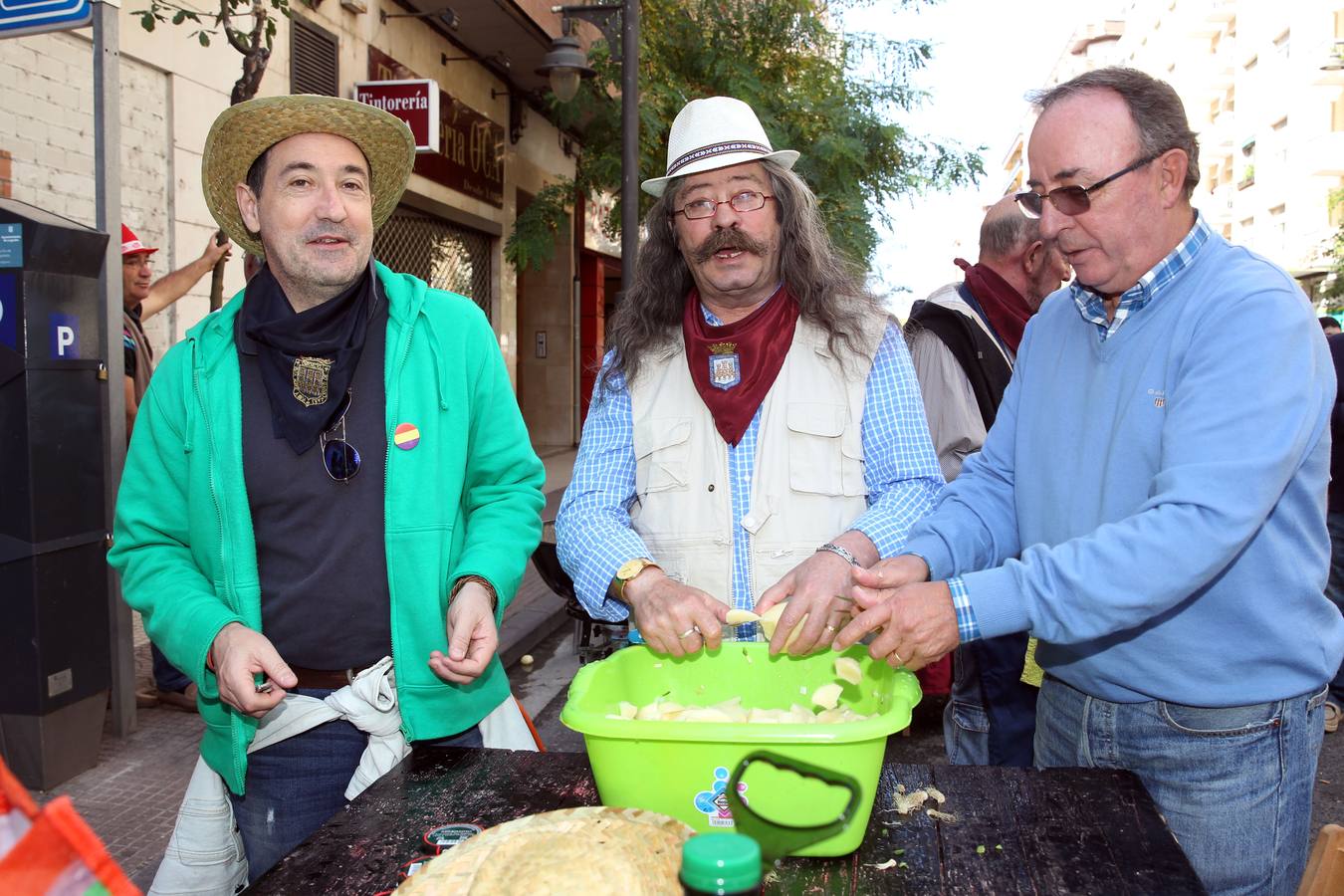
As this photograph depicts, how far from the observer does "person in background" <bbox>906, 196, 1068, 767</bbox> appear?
3744 mm

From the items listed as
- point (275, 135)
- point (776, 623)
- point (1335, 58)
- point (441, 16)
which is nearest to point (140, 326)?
point (275, 135)

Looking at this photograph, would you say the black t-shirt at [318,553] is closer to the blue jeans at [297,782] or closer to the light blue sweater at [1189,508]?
the blue jeans at [297,782]

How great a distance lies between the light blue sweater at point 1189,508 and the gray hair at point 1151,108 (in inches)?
8.3

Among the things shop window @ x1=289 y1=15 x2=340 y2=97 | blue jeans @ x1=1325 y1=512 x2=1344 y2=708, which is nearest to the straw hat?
blue jeans @ x1=1325 y1=512 x2=1344 y2=708

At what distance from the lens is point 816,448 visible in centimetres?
280

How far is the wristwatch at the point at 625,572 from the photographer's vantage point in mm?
2523

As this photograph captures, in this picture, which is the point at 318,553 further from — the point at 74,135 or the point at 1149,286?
the point at 74,135

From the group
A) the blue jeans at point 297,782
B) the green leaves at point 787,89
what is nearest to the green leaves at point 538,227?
the green leaves at point 787,89

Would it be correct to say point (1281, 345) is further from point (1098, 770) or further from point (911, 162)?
point (911, 162)

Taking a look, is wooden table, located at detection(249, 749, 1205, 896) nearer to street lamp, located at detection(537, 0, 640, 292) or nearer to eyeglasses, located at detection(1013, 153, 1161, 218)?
eyeglasses, located at detection(1013, 153, 1161, 218)

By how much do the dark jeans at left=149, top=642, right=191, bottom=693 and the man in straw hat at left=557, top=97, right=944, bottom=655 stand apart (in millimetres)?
3277

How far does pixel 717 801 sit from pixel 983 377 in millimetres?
2906

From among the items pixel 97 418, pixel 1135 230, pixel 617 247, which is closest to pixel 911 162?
pixel 617 247

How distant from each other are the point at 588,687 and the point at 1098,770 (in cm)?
98
